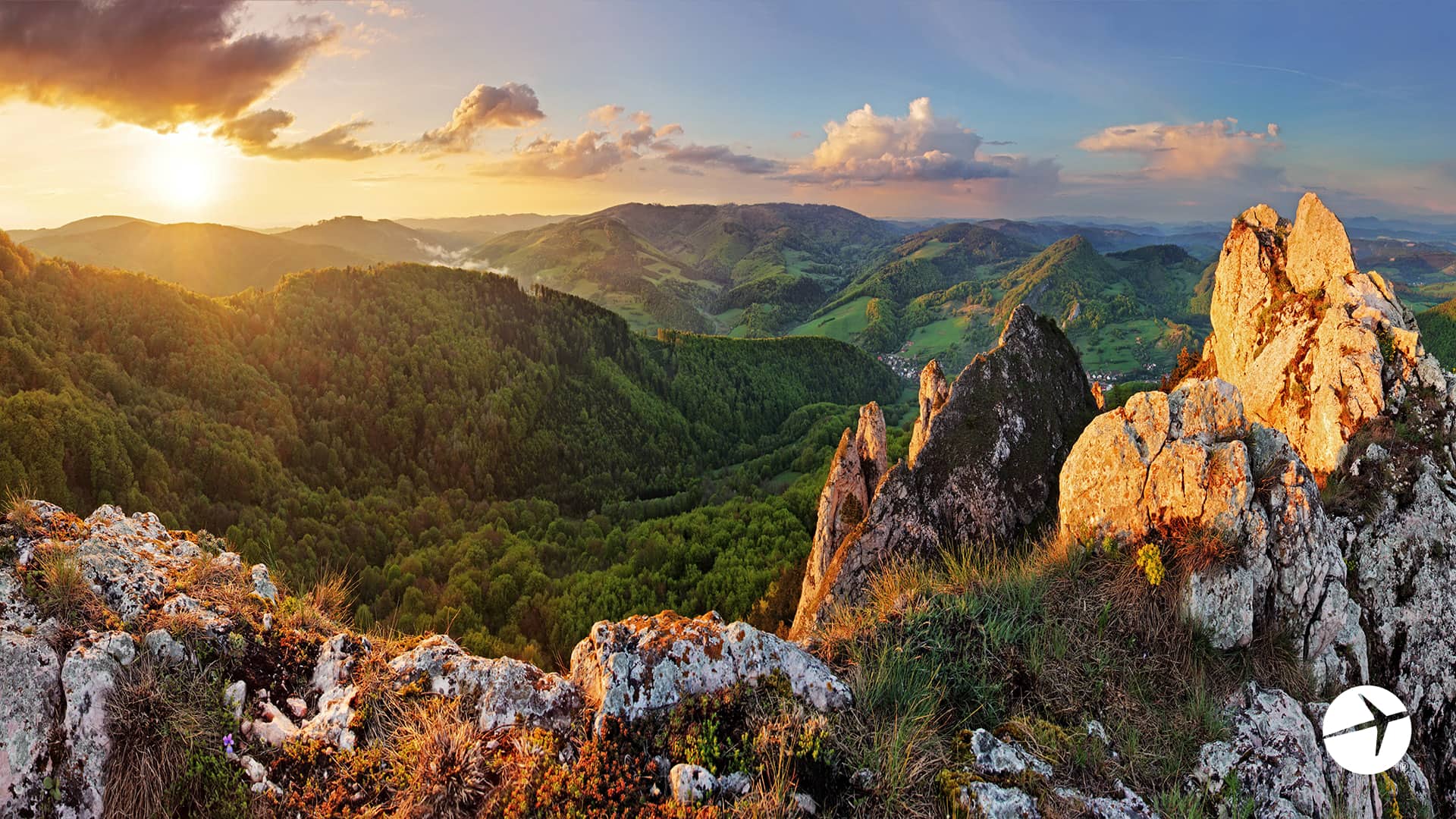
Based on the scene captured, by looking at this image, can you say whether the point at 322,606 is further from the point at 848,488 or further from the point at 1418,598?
the point at 848,488

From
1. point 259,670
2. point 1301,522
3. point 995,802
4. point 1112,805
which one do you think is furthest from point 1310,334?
point 259,670

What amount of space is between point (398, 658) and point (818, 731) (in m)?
5.39

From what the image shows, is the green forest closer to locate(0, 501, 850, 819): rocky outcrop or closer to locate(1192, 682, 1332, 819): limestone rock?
locate(0, 501, 850, 819): rocky outcrop

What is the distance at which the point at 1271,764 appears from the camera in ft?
21.6

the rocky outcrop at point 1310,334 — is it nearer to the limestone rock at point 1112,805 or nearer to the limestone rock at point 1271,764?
the limestone rock at point 1271,764

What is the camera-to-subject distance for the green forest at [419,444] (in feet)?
187

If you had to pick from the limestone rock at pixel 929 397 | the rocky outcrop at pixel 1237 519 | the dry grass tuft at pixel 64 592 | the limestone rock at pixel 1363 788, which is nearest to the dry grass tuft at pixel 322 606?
the dry grass tuft at pixel 64 592

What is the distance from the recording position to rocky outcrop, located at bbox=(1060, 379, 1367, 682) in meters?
8.51

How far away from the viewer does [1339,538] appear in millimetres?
11570

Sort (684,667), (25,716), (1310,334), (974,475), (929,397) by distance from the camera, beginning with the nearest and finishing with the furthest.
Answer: (25,716), (684,667), (1310,334), (974,475), (929,397)

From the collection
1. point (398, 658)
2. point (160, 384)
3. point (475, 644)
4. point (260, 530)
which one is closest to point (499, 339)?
point (160, 384)

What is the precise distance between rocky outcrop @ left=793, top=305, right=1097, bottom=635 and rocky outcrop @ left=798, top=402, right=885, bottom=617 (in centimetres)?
251

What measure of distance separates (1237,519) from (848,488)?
17999 millimetres

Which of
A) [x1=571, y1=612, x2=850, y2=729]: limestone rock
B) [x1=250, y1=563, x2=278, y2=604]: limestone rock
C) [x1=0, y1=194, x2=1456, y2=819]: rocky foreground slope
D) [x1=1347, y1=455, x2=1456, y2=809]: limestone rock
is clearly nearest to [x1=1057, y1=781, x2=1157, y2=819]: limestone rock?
[x1=0, y1=194, x2=1456, y2=819]: rocky foreground slope
